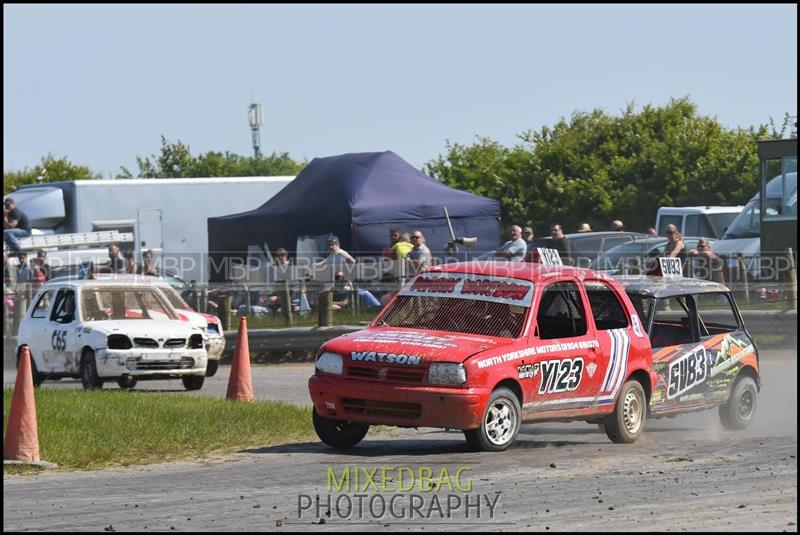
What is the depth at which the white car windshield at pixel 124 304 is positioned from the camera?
1911cm

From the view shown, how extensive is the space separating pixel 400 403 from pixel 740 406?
409cm

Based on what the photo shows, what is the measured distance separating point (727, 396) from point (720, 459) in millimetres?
2812

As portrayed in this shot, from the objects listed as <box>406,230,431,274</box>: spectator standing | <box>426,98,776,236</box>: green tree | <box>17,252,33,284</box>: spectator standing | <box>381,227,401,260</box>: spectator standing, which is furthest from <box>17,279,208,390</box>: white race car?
<box>426,98,776,236</box>: green tree

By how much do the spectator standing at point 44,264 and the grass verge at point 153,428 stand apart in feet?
43.8

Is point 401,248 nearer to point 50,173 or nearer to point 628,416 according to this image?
point 628,416

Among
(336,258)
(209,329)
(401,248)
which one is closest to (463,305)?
(209,329)

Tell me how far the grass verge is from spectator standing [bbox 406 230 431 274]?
316 inches

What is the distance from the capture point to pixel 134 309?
64.8 ft

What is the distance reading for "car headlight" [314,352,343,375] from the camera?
1204cm

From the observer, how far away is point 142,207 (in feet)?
118

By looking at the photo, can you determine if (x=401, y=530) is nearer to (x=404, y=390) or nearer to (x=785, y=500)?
(x=785, y=500)

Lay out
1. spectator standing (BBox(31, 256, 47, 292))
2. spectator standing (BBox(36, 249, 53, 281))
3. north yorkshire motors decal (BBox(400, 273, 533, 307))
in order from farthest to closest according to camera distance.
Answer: spectator standing (BBox(36, 249, 53, 281)), spectator standing (BBox(31, 256, 47, 292)), north yorkshire motors decal (BBox(400, 273, 533, 307))

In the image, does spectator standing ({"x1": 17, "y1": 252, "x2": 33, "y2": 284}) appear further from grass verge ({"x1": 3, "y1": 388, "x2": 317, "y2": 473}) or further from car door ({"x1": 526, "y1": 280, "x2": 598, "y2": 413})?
car door ({"x1": 526, "y1": 280, "x2": 598, "y2": 413})

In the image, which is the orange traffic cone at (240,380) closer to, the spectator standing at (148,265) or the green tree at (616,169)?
the spectator standing at (148,265)
